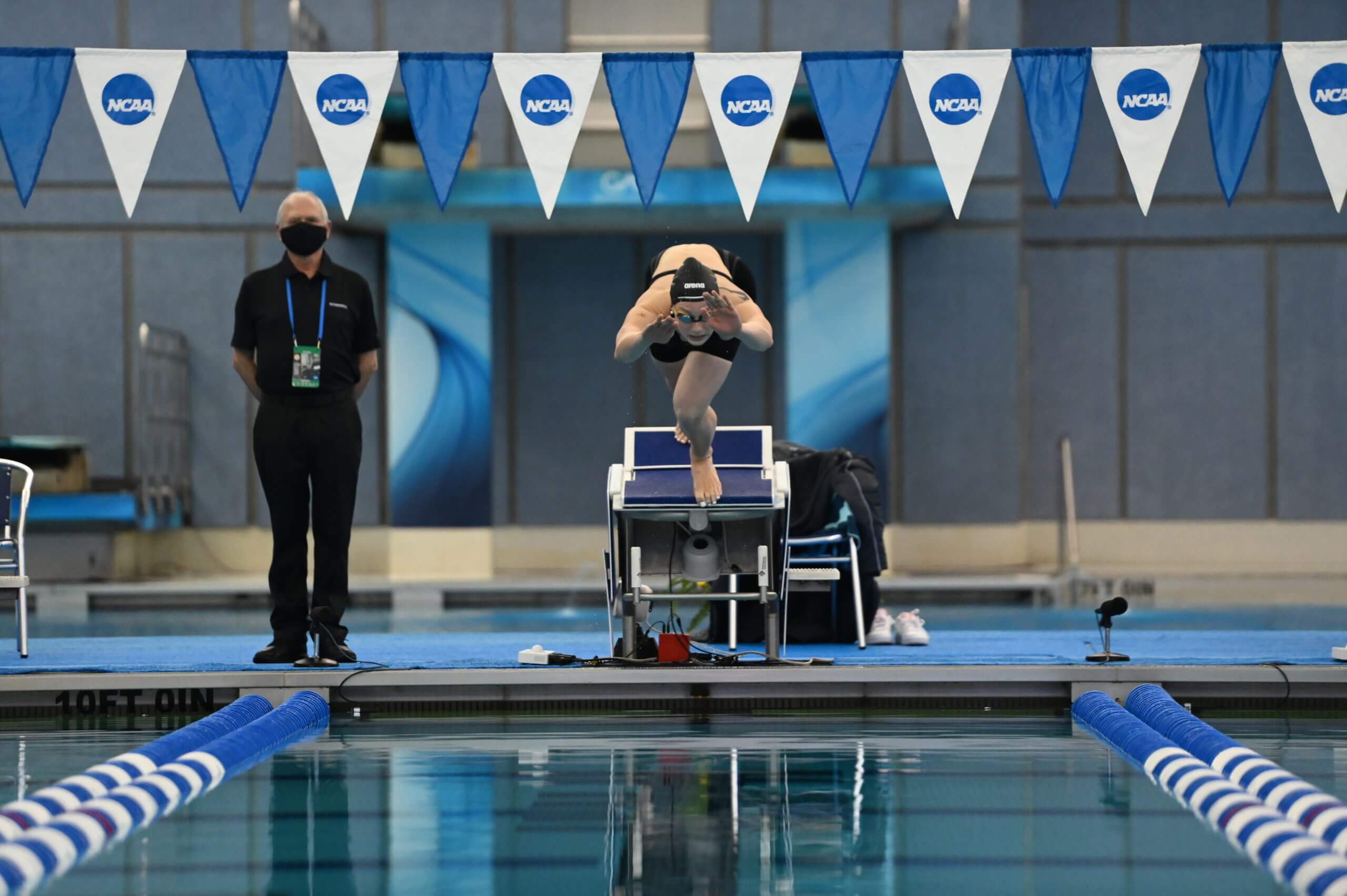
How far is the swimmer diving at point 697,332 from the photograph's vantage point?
16.0 ft

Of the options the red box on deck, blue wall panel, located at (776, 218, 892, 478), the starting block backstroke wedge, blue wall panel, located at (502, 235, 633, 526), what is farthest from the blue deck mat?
blue wall panel, located at (502, 235, 633, 526)

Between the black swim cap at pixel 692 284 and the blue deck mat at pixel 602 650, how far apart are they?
1.53 metres

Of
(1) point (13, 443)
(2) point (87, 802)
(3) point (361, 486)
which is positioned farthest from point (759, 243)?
(2) point (87, 802)

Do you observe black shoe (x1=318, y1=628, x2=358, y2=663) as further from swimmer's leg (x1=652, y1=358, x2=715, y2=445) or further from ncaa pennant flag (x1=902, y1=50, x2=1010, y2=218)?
ncaa pennant flag (x1=902, y1=50, x2=1010, y2=218)

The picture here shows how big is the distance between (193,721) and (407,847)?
7.73 feet

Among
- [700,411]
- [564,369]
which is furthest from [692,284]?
[564,369]

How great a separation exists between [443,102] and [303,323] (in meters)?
1.49

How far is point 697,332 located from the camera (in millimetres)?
4949

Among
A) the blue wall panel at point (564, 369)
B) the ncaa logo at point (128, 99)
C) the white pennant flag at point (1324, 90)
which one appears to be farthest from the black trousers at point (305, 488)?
the blue wall panel at point (564, 369)

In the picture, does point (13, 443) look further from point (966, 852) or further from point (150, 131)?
point (966, 852)

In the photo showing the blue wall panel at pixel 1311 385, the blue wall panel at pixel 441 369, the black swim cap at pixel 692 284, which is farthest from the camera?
the blue wall panel at pixel 1311 385

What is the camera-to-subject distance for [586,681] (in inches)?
208

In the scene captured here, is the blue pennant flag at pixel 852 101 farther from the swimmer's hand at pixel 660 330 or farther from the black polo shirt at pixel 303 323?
the black polo shirt at pixel 303 323

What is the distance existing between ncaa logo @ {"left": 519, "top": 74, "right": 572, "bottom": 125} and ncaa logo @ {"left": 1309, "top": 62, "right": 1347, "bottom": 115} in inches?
123
